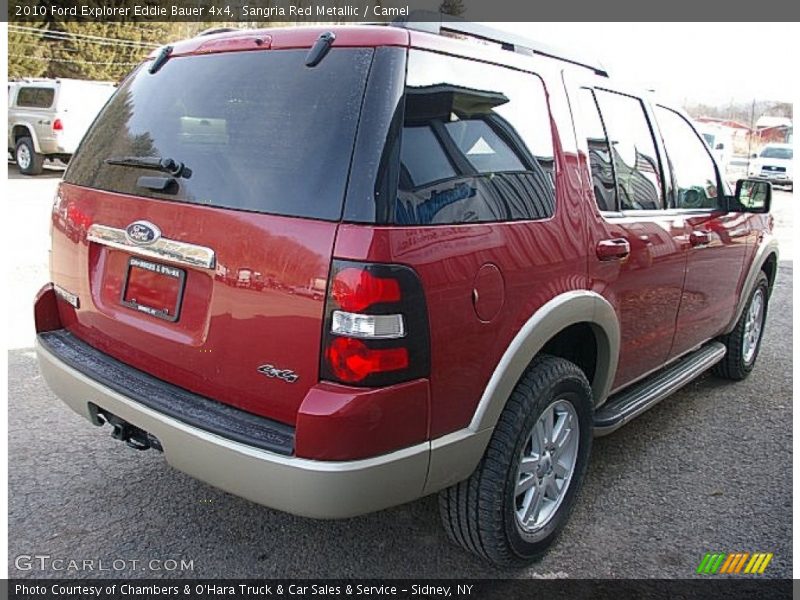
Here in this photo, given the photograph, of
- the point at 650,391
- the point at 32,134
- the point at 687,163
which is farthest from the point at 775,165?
the point at 650,391

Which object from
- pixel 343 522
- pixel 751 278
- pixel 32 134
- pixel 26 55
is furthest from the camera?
pixel 26 55

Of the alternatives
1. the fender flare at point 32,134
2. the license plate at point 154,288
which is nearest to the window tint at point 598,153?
the license plate at point 154,288

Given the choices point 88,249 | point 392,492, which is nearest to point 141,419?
point 88,249

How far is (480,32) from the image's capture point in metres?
2.68

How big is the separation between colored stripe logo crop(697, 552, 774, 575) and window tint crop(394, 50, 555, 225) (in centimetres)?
161

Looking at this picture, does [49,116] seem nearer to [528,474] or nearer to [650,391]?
[650,391]

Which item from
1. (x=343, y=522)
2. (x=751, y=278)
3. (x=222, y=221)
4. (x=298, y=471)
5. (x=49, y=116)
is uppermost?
(x=49, y=116)

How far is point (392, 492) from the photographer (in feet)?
7.00

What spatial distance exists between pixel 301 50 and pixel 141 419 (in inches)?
53.5

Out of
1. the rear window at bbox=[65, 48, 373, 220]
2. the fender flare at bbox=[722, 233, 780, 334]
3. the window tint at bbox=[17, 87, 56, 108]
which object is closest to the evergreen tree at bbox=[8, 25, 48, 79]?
the window tint at bbox=[17, 87, 56, 108]

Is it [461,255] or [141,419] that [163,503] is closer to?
[141,419]

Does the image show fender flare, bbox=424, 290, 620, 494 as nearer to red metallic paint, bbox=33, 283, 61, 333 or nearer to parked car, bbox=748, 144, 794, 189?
red metallic paint, bbox=33, 283, 61, 333

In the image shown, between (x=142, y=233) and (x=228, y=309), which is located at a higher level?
(x=142, y=233)

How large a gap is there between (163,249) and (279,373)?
63cm
